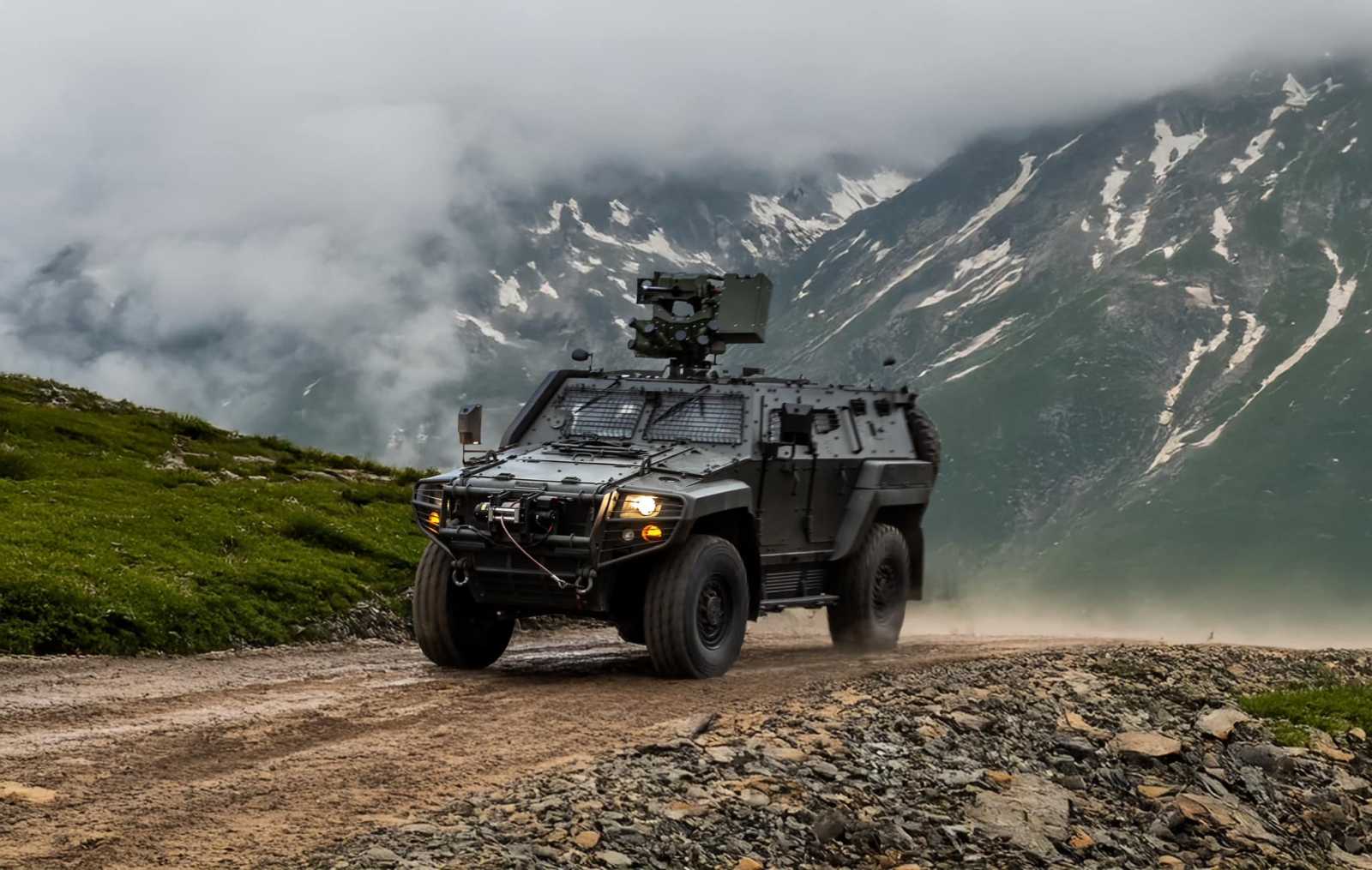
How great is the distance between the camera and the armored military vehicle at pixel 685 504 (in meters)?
13.9

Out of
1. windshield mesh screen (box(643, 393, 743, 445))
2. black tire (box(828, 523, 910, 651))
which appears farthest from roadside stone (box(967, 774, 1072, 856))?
black tire (box(828, 523, 910, 651))

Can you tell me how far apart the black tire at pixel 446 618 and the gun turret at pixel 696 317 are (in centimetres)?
441

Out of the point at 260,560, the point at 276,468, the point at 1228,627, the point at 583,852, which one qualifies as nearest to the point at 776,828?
the point at 583,852

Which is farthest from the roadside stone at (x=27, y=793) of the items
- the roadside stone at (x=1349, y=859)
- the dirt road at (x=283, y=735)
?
the roadside stone at (x=1349, y=859)

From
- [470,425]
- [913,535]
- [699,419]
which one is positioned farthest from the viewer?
[913,535]

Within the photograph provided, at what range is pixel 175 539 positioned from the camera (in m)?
21.0

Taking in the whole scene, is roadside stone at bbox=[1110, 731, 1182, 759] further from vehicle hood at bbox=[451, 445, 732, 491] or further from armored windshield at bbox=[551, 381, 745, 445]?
armored windshield at bbox=[551, 381, 745, 445]

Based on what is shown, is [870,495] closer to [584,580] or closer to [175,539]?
[584,580]

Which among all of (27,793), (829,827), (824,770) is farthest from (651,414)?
(27,793)

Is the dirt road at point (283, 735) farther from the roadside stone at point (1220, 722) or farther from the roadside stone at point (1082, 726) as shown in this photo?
the roadside stone at point (1220, 722)

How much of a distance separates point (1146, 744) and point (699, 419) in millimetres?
5716

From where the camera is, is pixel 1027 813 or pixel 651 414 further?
pixel 651 414

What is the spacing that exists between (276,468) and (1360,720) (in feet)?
75.1

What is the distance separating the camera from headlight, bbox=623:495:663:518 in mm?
13812
